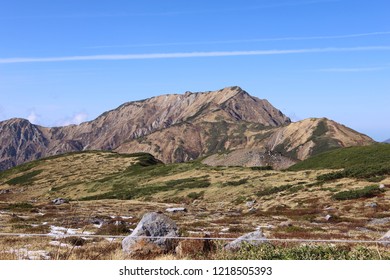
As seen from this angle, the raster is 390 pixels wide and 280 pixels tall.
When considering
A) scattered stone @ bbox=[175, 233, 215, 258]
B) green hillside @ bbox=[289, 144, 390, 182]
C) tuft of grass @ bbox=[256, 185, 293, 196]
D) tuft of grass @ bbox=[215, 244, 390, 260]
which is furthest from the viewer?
tuft of grass @ bbox=[256, 185, 293, 196]

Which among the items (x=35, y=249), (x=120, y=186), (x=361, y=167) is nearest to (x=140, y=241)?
(x=35, y=249)

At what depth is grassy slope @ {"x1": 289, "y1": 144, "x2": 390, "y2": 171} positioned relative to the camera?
4656 inches

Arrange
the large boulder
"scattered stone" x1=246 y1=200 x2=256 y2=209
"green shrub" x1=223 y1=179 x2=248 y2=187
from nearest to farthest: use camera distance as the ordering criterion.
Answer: the large boulder, "scattered stone" x1=246 y1=200 x2=256 y2=209, "green shrub" x1=223 y1=179 x2=248 y2=187

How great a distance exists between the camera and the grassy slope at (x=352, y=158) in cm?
11826

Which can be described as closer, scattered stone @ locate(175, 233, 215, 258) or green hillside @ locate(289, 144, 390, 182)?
scattered stone @ locate(175, 233, 215, 258)

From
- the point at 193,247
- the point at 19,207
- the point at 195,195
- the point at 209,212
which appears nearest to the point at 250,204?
the point at 209,212

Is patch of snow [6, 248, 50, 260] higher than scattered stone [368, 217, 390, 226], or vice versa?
patch of snow [6, 248, 50, 260]

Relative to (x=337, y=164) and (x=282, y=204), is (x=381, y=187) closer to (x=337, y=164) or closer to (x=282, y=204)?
(x=282, y=204)

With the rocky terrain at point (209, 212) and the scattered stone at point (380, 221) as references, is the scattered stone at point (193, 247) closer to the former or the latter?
the rocky terrain at point (209, 212)

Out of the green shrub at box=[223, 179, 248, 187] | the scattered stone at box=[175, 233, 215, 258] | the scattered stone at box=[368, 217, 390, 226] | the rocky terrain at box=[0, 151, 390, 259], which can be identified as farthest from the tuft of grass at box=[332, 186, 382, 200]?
the scattered stone at box=[175, 233, 215, 258]

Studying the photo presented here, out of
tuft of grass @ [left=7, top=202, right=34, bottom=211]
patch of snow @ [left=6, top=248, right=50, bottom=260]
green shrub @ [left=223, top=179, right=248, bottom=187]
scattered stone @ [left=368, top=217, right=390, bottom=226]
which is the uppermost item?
green shrub @ [left=223, top=179, right=248, bottom=187]

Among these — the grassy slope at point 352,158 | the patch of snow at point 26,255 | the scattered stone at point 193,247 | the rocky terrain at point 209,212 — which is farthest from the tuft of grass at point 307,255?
the grassy slope at point 352,158

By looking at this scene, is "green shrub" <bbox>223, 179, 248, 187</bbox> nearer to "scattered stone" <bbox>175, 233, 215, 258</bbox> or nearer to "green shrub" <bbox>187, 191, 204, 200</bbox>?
"green shrub" <bbox>187, 191, 204, 200</bbox>

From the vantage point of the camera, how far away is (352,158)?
13400cm
